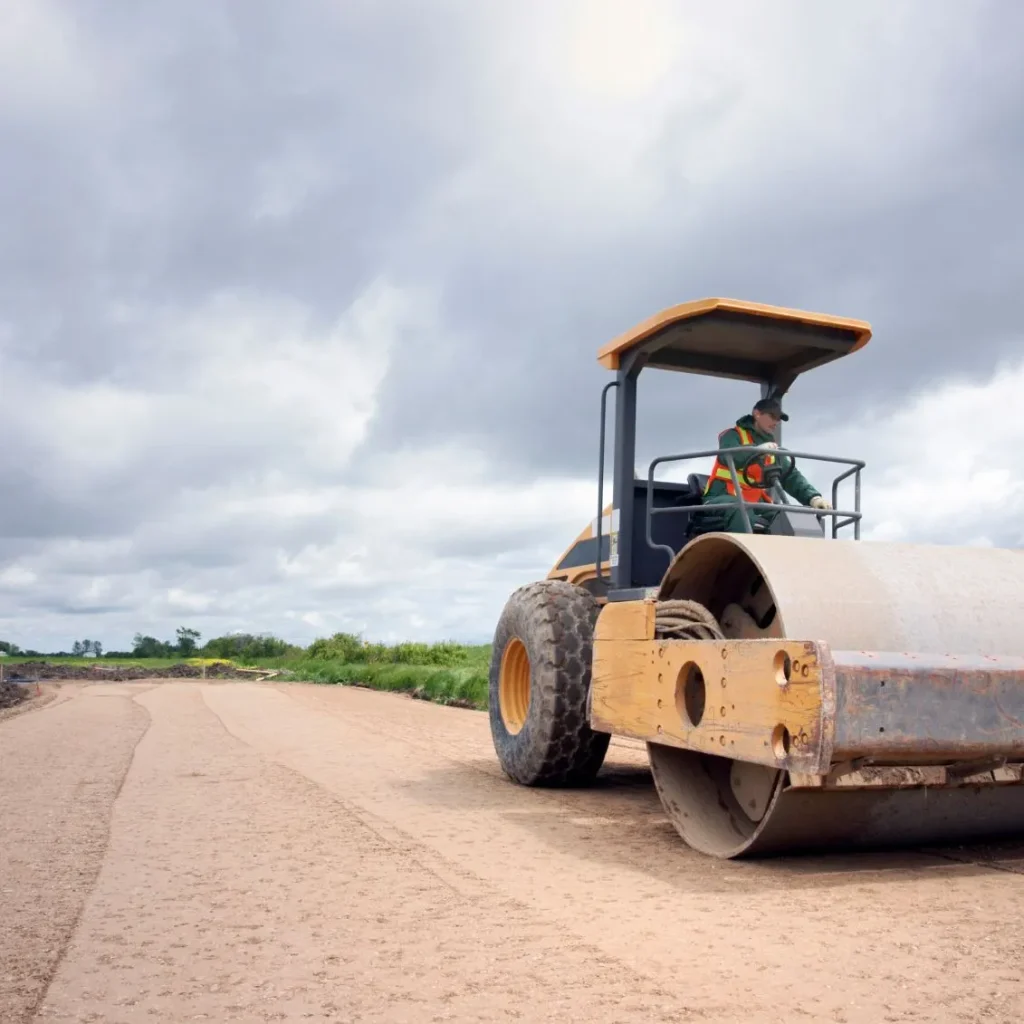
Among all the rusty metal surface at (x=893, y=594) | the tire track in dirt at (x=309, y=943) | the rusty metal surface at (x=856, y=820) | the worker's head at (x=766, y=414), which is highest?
the worker's head at (x=766, y=414)

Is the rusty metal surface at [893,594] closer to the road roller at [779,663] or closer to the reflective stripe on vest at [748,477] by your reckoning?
the road roller at [779,663]

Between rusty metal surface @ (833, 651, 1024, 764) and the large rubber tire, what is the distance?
264 cm

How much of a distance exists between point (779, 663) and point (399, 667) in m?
22.5

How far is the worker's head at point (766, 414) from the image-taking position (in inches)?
256

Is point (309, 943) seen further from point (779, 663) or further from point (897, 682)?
point (897, 682)

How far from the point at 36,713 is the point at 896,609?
544 inches

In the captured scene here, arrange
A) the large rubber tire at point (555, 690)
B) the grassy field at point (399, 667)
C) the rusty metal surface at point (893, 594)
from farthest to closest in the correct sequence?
the grassy field at point (399, 667)
the large rubber tire at point (555, 690)
the rusty metal surface at point (893, 594)

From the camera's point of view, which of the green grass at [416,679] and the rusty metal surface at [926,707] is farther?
the green grass at [416,679]

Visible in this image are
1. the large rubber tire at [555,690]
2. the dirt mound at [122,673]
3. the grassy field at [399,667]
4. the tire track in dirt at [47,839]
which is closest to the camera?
the tire track in dirt at [47,839]

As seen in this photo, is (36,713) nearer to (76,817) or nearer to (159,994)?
(76,817)

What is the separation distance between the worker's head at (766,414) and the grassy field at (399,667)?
37.1 ft

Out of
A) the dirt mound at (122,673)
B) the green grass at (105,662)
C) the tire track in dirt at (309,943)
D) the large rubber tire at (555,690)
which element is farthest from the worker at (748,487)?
the green grass at (105,662)

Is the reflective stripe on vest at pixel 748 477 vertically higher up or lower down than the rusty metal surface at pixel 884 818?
higher up

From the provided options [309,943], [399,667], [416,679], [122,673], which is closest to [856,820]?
[309,943]
